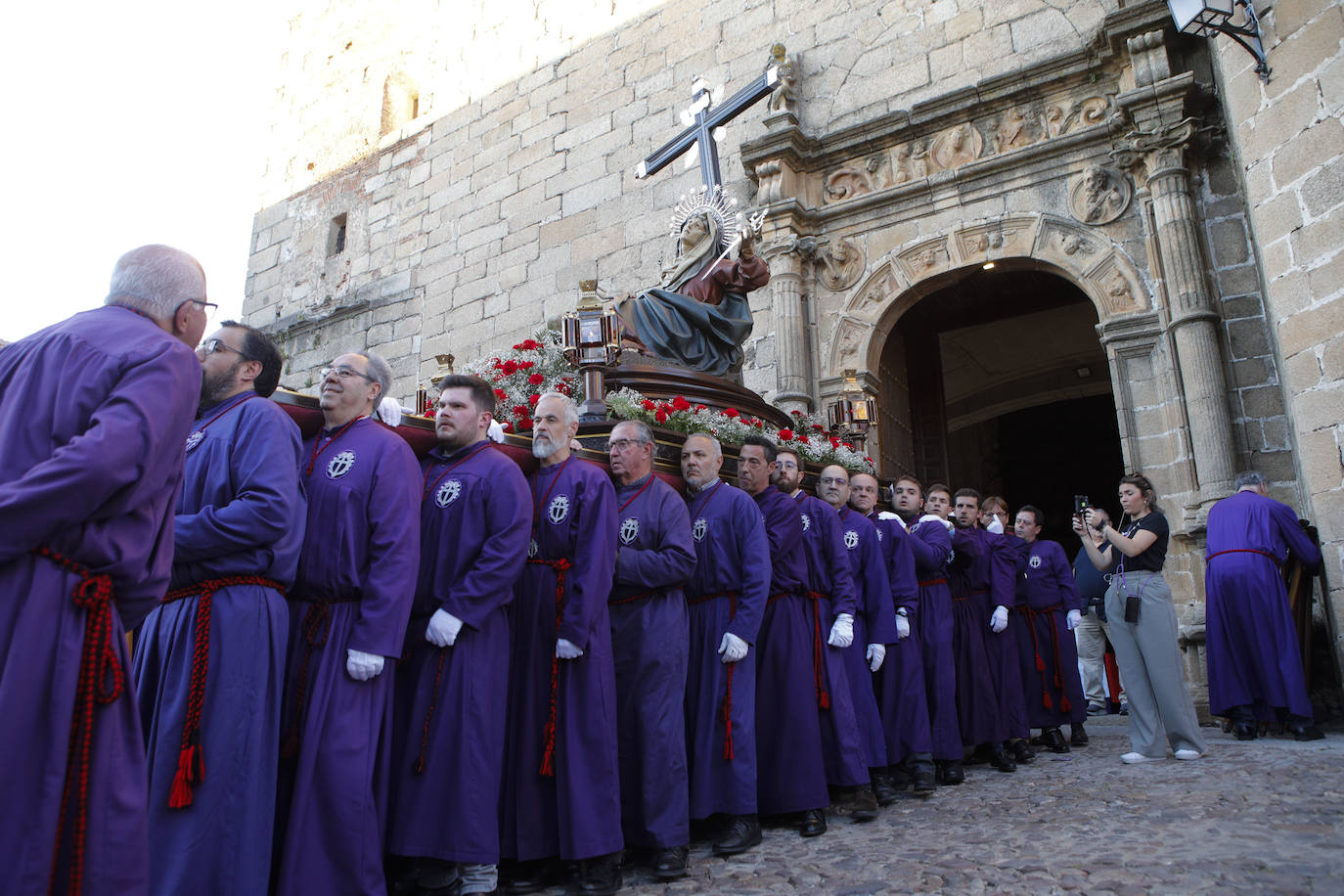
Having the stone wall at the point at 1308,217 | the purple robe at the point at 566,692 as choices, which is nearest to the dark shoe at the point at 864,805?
the purple robe at the point at 566,692

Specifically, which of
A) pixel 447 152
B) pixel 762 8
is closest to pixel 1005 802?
pixel 762 8

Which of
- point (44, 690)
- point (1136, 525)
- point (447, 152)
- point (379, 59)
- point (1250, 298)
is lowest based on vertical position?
point (44, 690)

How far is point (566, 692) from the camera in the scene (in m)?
3.11

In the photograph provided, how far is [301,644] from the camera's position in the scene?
2.70 metres

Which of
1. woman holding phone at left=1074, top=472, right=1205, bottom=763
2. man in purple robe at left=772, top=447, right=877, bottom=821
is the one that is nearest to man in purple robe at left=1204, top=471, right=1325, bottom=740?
woman holding phone at left=1074, top=472, right=1205, bottom=763

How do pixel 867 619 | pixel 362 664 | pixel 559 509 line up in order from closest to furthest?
pixel 362 664, pixel 559 509, pixel 867 619

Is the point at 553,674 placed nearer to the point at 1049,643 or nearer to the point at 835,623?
the point at 835,623

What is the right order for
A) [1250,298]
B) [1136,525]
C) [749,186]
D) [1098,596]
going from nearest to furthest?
[1136,525], [1250,298], [1098,596], [749,186]

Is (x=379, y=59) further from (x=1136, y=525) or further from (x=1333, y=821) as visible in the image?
(x=1333, y=821)

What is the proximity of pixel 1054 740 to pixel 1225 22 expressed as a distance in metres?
4.74

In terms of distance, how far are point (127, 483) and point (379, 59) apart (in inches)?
557

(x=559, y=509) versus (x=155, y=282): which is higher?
(x=155, y=282)

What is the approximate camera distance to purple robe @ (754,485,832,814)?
3711 millimetres

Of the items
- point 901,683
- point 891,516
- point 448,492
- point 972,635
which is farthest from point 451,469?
point 972,635
